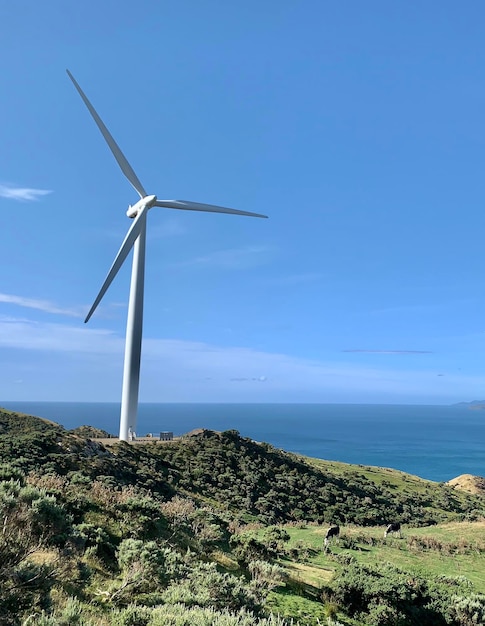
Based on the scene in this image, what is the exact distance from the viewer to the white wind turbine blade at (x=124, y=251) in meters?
41.3

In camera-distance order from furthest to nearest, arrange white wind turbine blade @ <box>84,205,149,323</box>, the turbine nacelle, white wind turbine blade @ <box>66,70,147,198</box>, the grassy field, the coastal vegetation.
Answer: the turbine nacelle → white wind turbine blade @ <box>66,70,147,198</box> → white wind turbine blade @ <box>84,205,149,323</box> → the grassy field → the coastal vegetation

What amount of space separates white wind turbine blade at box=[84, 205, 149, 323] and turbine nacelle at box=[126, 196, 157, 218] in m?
0.36

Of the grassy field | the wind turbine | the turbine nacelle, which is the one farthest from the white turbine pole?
the grassy field

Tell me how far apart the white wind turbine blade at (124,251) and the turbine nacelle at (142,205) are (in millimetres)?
361

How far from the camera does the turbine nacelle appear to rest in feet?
159

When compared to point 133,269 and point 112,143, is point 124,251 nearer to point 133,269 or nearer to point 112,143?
point 133,269

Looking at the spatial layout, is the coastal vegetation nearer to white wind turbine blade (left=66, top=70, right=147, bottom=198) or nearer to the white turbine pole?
the white turbine pole

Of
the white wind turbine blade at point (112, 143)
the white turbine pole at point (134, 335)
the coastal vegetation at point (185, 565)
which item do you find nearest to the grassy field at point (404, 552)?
the coastal vegetation at point (185, 565)

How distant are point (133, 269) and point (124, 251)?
3.18 m

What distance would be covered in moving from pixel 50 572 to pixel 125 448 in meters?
38.5

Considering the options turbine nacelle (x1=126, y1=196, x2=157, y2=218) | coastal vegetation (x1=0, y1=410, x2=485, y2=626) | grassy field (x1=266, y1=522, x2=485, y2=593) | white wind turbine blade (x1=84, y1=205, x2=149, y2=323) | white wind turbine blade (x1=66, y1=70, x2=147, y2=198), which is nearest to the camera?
coastal vegetation (x1=0, y1=410, x2=485, y2=626)

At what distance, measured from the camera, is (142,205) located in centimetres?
4866

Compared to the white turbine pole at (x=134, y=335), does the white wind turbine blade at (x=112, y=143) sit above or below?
above

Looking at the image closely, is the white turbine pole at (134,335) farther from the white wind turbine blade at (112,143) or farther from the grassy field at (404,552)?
the grassy field at (404,552)
